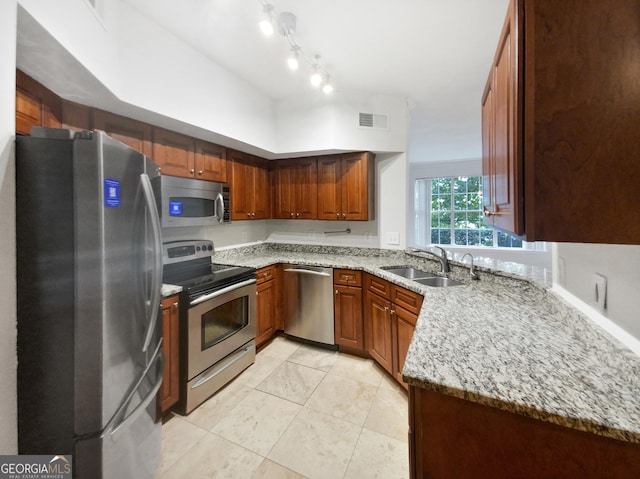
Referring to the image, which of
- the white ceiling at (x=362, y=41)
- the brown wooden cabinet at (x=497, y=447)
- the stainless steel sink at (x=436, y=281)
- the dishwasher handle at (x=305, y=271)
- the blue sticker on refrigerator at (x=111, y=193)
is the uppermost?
the white ceiling at (x=362, y=41)

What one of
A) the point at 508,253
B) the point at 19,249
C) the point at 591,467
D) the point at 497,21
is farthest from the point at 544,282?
the point at 508,253

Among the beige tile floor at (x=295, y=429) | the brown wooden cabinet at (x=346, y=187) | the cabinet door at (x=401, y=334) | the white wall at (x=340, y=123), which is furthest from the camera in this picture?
the brown wooden cabinet at (x=346, y=187)

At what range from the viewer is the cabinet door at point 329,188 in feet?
9.91

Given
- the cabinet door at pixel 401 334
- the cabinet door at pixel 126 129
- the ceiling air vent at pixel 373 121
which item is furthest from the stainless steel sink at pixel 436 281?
the cabinet door at pixel 126 129

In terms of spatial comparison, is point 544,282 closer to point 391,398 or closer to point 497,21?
point 391,398

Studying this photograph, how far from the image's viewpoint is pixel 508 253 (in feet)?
17.6

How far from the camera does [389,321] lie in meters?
2.18

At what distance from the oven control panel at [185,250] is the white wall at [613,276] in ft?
8.36

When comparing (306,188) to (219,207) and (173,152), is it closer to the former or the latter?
(219,207)

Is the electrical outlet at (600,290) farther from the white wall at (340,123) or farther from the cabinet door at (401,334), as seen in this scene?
the white wall at (340,123)

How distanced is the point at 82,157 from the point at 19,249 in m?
0.41

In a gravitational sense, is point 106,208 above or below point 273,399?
above

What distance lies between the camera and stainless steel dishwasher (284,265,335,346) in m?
2.68

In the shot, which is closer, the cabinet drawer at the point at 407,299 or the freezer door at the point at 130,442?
the freezer door at the point at 130,442
